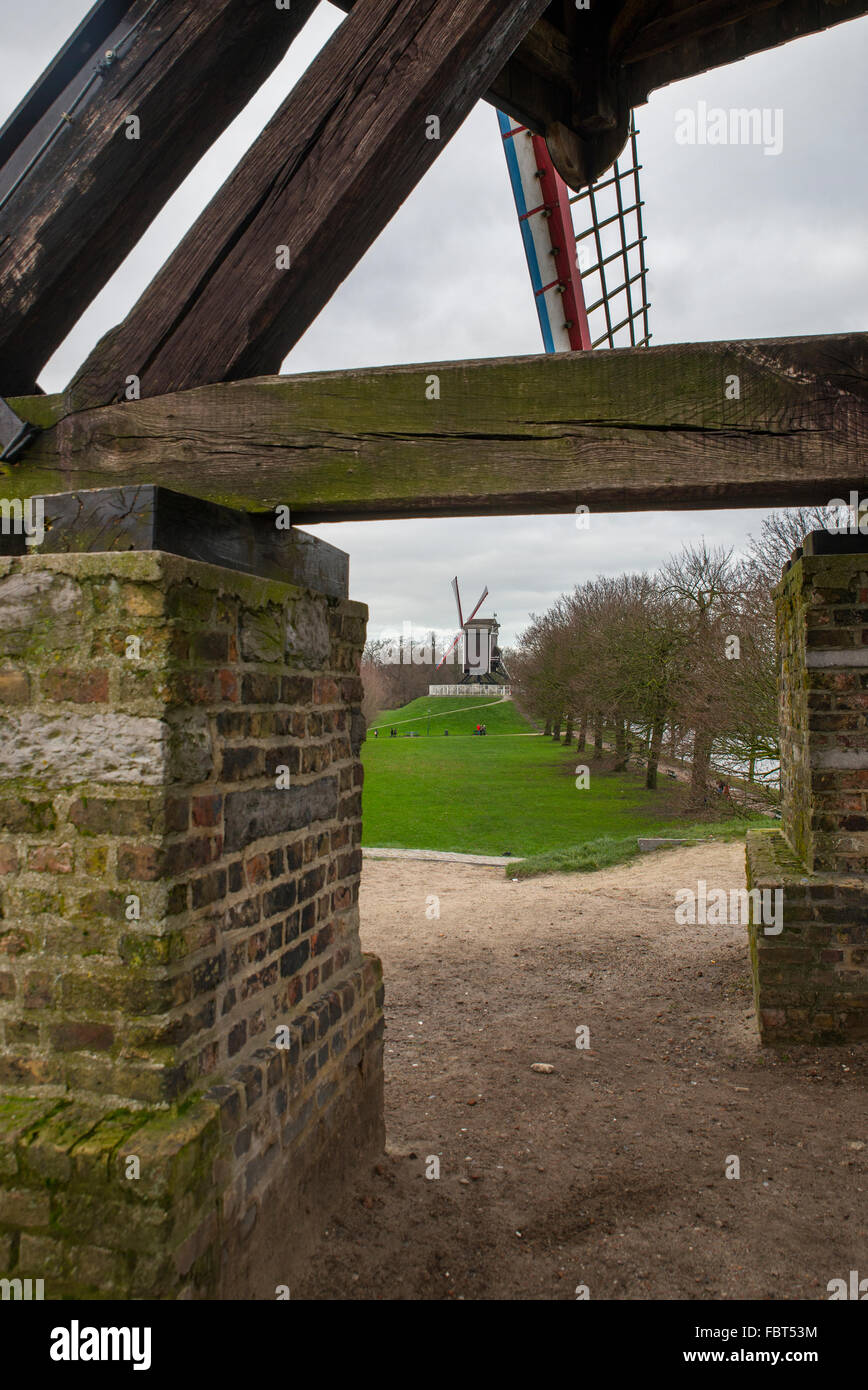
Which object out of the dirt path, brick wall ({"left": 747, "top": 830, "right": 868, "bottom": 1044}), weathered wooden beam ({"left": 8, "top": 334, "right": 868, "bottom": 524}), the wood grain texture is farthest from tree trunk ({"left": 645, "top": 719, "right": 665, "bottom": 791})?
weathered wooden beam ({"left": 8, "top": 334, "right": 868, "bottom": 524})

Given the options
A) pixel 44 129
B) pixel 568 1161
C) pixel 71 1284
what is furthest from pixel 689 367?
pixel 568 1161

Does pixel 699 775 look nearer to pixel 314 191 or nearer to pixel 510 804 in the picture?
pixel 510 804

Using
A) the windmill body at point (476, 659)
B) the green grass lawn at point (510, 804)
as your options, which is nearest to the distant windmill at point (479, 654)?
the windmill body at point (476, 659)

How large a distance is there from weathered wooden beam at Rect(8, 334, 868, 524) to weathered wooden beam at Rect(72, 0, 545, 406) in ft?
0.44

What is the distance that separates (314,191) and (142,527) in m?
1.03

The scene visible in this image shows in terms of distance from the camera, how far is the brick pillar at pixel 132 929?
6.59 feet

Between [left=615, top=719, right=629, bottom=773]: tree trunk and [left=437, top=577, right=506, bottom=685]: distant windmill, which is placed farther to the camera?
[left=437, top=577, right=506, bottom=685]: distant windmill

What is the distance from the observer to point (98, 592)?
2.09 metres

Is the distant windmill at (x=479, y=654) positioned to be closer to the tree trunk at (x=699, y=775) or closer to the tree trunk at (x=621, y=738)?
the tree trunk at (x=621, y=738)

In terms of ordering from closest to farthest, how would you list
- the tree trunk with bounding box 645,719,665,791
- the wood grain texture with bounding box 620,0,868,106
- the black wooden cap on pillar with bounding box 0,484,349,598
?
the black wooden cap on pillar with bounding box 0,484,349,598 < the wood grain texture with bounding box 620,0,868,106 < the tree trunk with bounding box 645,719,665,791

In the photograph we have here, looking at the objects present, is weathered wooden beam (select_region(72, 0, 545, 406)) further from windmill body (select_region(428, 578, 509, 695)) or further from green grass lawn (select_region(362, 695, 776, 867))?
windmill body (select_region(428, 578, 509, 695))

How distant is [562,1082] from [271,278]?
4.10m

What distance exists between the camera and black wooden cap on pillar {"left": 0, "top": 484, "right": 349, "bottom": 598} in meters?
2.16

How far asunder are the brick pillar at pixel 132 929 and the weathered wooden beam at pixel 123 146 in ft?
2.94
